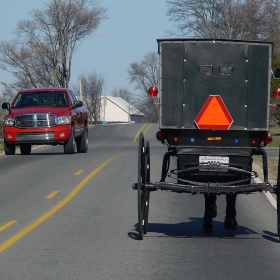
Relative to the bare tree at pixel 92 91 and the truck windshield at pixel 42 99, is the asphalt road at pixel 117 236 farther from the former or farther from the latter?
the bare tree at pixel 92 91

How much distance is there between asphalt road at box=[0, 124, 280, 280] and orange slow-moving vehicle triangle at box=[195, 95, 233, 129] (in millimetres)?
1480

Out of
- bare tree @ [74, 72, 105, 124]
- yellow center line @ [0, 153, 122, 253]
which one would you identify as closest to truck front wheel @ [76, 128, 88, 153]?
yellow center line @ [0, 153, 122, 253]

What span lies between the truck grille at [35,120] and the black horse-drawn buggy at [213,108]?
14348mm

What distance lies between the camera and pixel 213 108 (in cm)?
887

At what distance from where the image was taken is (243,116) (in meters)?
8.84

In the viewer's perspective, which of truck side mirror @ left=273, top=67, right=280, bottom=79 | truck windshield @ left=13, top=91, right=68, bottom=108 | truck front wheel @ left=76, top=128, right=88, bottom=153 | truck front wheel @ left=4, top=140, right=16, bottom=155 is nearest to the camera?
truck side mirror @ left=273, top=67, right=280, bottom=79

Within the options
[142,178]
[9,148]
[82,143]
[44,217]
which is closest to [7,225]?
[44,217]

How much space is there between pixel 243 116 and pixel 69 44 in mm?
54803

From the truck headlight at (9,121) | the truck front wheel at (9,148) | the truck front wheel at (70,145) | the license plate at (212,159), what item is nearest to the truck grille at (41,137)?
the truck headlight at (9,121)

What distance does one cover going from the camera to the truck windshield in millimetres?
23922

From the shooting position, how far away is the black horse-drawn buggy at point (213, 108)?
878 cm

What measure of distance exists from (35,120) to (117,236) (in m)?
14.1

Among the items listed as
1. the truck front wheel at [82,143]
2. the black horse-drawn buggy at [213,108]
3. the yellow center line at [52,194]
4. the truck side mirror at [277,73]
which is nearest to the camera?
the truck side mirror at [277,73]

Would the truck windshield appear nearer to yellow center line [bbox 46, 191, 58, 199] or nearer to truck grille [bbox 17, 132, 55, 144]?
truck grille [bbox 17, 132, 55, 144]
